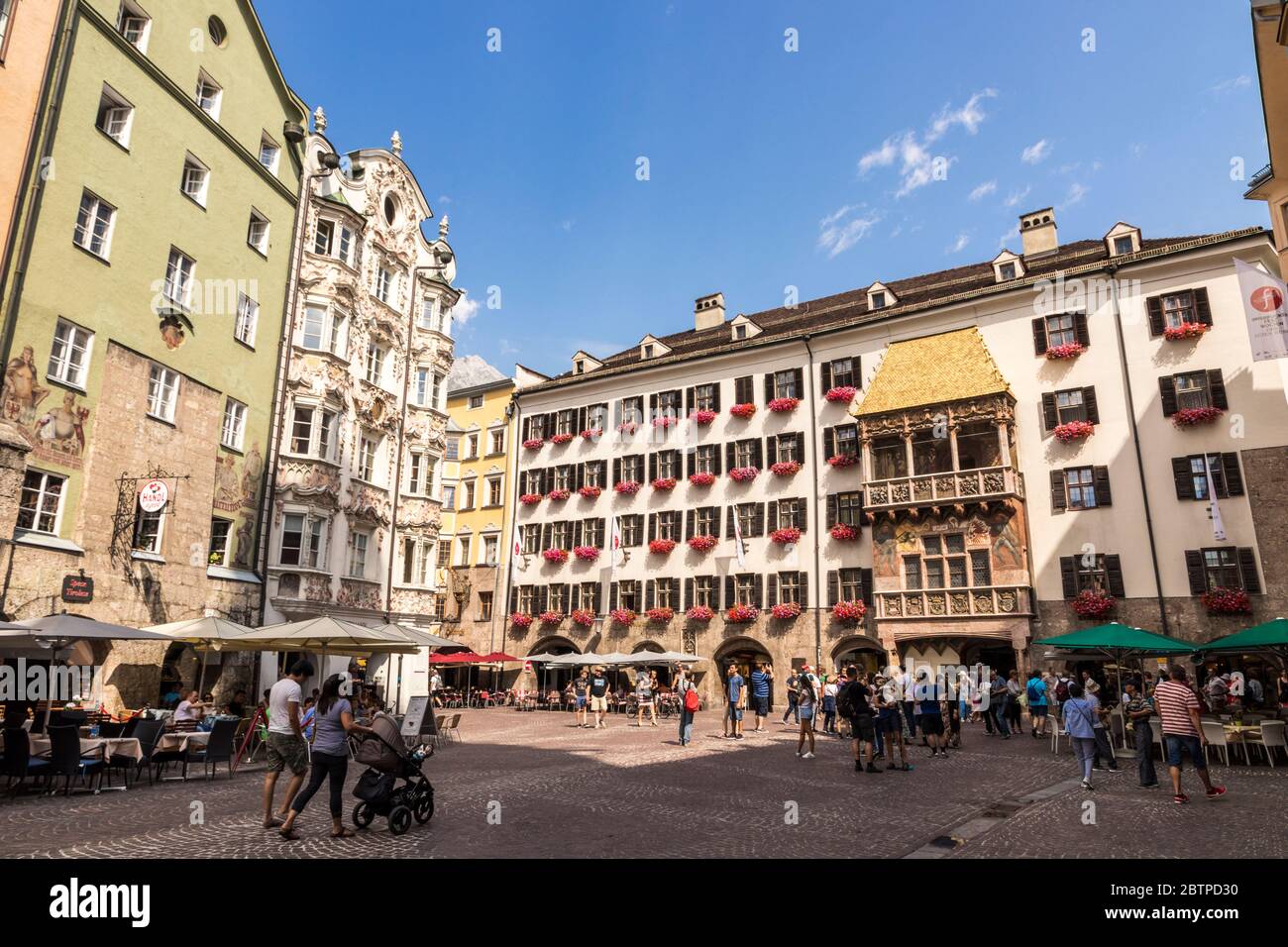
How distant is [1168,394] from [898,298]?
13.0m

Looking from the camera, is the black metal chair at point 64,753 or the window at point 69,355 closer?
the black metal chair at point 64,753

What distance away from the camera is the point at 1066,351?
32344mm

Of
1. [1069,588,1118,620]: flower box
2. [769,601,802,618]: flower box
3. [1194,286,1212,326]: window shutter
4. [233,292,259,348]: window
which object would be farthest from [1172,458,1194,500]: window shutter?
[233,292,259,348]: window

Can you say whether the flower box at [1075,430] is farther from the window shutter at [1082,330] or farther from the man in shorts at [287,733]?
the man in shorts at [287,733]

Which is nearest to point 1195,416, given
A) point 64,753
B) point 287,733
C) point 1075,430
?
point 1075,430

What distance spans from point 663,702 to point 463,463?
880 inches

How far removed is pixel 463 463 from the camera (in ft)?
164

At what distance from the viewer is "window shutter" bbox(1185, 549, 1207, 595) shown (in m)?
28.3

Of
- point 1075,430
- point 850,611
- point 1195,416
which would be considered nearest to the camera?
point 1195,416

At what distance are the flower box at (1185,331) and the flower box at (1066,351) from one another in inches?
113

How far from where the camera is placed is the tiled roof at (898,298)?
33188mm

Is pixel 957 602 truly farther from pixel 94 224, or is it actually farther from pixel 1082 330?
pixel 94 224

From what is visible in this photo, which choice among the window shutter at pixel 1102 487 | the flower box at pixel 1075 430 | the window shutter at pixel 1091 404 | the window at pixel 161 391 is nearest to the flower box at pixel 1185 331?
the window shutter at pixel 1091 404

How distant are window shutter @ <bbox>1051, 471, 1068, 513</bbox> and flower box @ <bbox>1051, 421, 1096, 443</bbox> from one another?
1.41m
